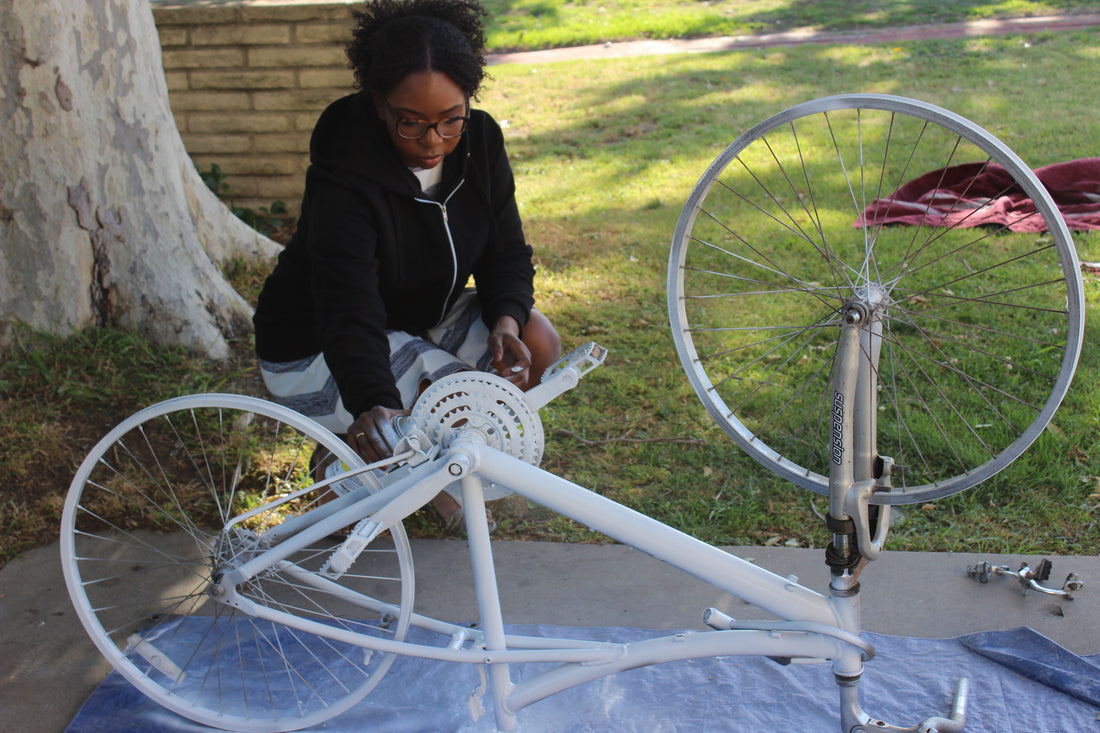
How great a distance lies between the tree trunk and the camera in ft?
9.53

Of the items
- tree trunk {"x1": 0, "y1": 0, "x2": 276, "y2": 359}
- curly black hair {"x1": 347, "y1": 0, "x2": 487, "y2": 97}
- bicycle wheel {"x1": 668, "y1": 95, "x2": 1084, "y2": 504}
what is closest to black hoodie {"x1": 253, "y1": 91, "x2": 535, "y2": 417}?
curly black hair {"x1": 347, "y1": 0, "x2": 487, "y2": 97}

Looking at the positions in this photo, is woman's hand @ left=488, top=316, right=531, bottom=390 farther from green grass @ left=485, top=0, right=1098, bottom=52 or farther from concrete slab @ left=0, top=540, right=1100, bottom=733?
green grass @ left=485, top=0, right=1098, bottom=52

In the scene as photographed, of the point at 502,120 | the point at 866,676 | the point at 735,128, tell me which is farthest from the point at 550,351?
the point at 502,120

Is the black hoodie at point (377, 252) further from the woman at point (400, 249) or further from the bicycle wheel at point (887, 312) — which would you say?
the bicycle wheel at point (887, 312)

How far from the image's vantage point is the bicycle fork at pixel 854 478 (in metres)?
1.54

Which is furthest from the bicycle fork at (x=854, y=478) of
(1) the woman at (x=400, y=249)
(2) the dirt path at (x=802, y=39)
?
(2) the dirt path at (x=802, y=39)

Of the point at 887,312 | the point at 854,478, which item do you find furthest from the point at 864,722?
the point at 887,312

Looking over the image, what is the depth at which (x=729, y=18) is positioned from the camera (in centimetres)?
951

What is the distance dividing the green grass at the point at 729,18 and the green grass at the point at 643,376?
2317 mm

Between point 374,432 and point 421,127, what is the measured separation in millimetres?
640

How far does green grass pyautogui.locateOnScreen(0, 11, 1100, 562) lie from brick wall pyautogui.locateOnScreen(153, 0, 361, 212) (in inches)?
47.2

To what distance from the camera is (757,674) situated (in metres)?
1.97

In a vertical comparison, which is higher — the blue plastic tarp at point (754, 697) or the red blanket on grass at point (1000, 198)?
the red blanket on grass at point (1000, 198)

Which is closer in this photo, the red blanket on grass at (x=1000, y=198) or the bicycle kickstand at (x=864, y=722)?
the bicycle kickstand at (x=864, y=722)
